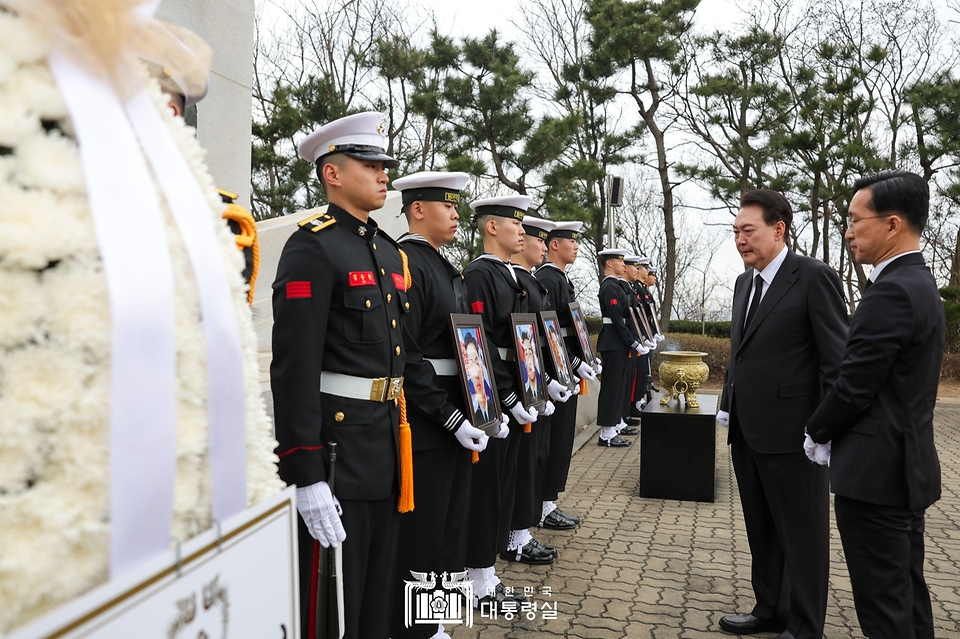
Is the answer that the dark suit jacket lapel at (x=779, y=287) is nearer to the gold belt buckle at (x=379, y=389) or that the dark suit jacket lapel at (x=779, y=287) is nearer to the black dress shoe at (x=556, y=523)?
the gold belt buckle at (x=379, y=389)

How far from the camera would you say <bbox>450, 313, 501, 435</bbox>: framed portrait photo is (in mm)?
3152

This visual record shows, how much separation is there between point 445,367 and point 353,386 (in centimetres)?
90

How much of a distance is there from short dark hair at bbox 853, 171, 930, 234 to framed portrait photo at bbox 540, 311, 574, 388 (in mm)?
2255

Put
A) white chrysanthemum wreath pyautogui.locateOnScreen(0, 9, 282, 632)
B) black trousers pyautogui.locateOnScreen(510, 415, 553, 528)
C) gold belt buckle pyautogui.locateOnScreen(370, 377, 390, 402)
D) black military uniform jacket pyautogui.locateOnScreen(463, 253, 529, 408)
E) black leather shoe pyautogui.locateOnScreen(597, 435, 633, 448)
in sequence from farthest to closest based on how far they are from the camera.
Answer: black leather shoe pyautogui.locateOnScreen(597, 435, 633, 448)
black trousers pyautogui.locateOnScreen(510, 415, 553, 528)
black military uniform jacket pyautogui.locateOnScreen(463, 253, 529, 408)
gold belt buckle pyautogui.locateOnScreen(370, 377, 390, 402)
white chrysanthemum wreath pyautogui.locateOnScreen(0, 9, 282, 632)

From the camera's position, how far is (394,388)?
8.30 feet

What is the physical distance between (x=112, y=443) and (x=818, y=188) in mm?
18788

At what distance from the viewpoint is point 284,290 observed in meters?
2.35

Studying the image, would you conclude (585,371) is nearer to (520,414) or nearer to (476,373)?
(520,414)

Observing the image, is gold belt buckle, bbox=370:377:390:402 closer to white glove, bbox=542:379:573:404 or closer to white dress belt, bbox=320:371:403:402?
white dress belt, bbox=320:371:403:402

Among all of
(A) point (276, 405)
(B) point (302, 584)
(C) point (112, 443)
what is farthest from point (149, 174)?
(B) point (302, 584)

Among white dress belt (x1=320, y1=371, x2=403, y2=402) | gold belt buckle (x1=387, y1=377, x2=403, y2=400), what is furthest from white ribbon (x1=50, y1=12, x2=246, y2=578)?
gold belt buckle (x1=387, y1=377, x2=403, y2=400)

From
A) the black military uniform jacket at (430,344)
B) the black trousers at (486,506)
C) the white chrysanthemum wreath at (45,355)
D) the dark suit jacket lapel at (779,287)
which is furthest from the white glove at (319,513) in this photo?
the dark suit jacket lapel at (779,287)

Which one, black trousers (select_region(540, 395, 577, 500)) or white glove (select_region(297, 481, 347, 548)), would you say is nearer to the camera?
white glove (select_region(297, 481, 347, 548))

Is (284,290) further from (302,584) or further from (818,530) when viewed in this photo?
(818,530)
